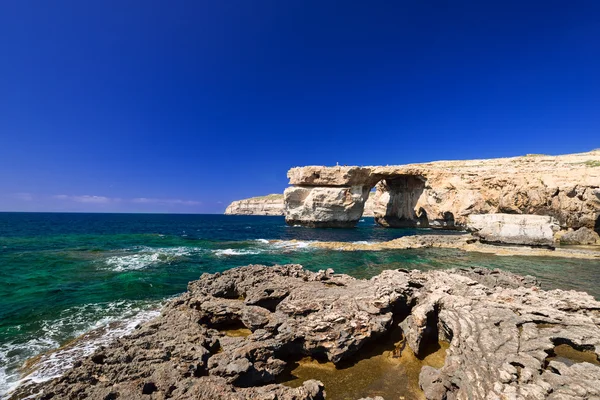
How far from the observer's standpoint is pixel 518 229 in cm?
2647

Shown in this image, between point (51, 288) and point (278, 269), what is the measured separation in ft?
40.0

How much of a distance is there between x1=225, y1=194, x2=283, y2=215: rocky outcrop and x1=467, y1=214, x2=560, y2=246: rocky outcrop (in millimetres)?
121958

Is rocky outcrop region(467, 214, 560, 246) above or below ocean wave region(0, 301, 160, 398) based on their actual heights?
above

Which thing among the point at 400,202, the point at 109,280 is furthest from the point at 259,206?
the point at 109,280

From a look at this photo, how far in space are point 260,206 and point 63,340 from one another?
150 metres

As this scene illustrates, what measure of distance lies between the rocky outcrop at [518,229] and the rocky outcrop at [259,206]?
400ft

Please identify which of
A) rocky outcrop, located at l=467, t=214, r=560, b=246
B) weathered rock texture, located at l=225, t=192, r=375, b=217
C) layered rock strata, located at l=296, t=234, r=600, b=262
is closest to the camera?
layered rock strata, located at l=296, t=234, r=600, b=262

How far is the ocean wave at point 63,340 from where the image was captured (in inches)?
267

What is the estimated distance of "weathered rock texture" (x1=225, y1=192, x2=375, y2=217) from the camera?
149m

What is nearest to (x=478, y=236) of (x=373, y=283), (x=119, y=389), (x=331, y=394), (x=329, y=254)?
(x=329, y=254)

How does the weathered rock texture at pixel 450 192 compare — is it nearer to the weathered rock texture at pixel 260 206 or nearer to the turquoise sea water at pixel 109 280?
the turquoise sea water at pixel 109 280

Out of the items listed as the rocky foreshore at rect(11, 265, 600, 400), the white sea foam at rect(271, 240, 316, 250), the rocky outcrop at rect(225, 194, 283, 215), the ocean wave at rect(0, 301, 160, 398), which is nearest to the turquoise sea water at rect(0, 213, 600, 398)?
the ocean wave at rect(0, 301, 160, 398)

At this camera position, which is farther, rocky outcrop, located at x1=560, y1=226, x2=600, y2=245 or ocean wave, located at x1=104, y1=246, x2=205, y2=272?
rocky outcrop, located at x1=560, y1=226, x2=600, y2=245

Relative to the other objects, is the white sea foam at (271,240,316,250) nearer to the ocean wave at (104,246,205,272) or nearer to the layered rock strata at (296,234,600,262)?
the layered rock strata at (296,234,600,262)
